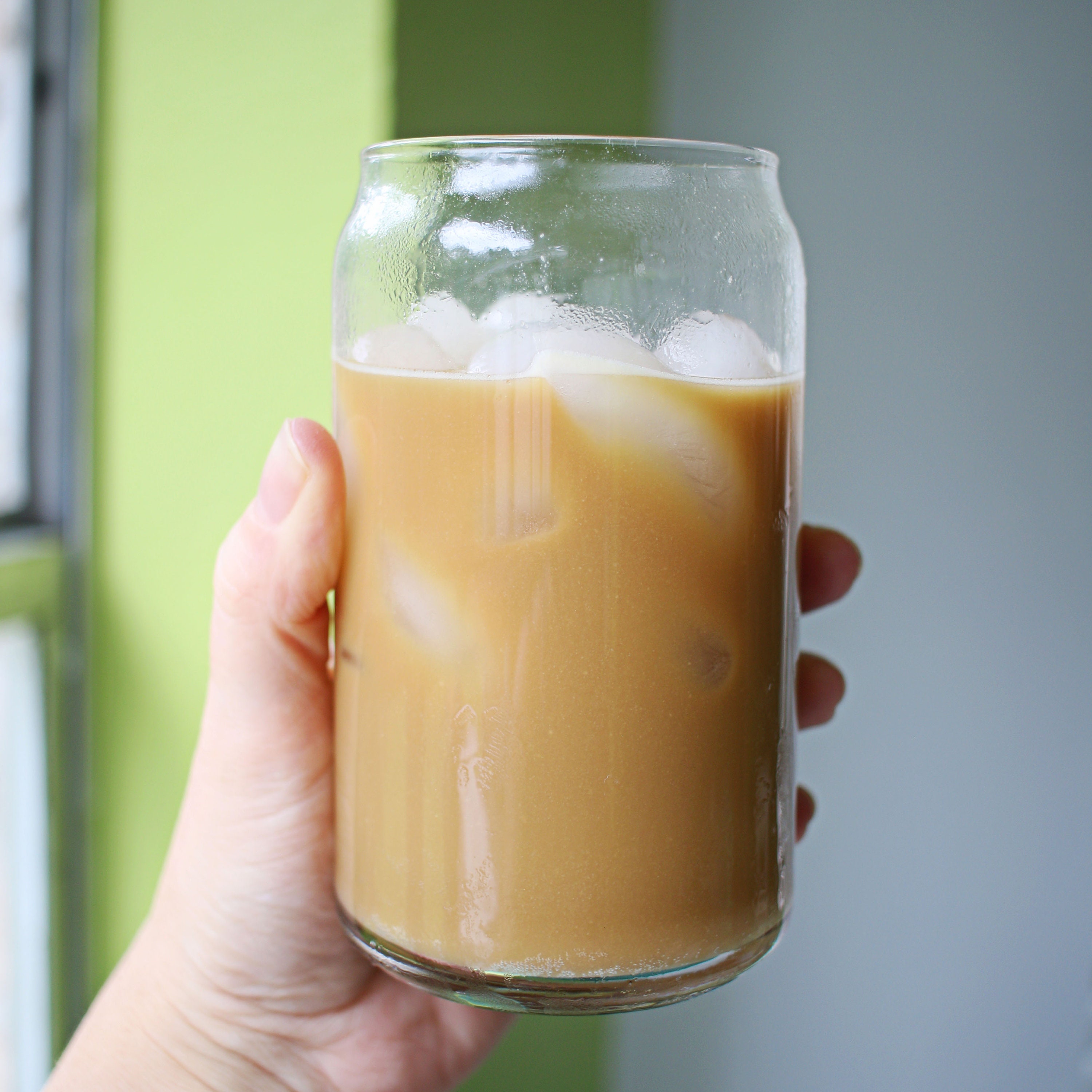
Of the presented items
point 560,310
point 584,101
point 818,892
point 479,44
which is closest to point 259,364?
point 479,44

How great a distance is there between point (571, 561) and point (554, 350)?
12cm

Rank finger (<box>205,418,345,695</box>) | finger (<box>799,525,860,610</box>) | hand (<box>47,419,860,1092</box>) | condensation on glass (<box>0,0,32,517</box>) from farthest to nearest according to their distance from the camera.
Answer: condensation on glass (<box>0,0,32,517</box>) < finger (<box>799,525,860,610</box>) < hand (<box>47,419,860,1092</box>) < finger (<box>205,418,345,695</box>)

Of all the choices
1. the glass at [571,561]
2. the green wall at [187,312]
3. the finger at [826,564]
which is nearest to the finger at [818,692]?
the finger at [826,564]

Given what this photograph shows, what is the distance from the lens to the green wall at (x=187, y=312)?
4.48ft

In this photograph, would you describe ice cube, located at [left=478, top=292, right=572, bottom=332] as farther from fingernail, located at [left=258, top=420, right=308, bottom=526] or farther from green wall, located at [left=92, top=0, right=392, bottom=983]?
green wall, located at [left=92, top=0, right=392, bottom=983]

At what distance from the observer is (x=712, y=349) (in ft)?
2.11

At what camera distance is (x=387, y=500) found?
0.67 m

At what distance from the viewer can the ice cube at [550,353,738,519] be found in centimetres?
61

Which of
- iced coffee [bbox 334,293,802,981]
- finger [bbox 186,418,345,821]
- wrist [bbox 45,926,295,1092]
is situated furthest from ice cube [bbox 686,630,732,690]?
wrist [bbox 45,926,295,1092]

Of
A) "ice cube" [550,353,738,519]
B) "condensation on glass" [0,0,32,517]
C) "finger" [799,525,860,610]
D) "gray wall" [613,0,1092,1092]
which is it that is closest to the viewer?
"ice cube" [550,353,738,519]

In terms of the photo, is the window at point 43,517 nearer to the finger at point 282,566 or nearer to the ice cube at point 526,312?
the finger at point 282,566

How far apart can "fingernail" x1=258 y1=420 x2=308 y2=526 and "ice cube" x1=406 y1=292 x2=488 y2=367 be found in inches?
5.7

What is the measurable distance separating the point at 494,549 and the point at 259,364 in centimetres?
94

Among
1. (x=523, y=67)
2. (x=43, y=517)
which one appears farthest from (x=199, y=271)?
(x=523, y=67)
